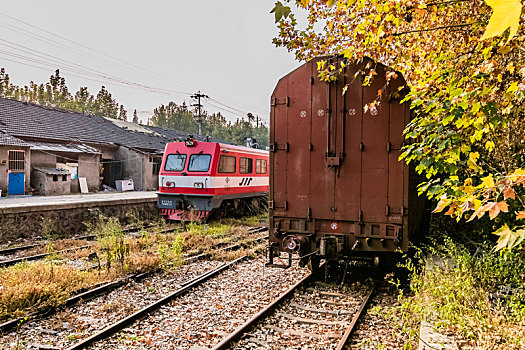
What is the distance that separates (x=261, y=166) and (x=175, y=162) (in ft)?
14.8

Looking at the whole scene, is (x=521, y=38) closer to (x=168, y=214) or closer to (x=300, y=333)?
(x=300, y=333)

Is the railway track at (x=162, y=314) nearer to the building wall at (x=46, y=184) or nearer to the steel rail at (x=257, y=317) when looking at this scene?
the steel rail at (x=257, y=317)

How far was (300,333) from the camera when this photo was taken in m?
5.02

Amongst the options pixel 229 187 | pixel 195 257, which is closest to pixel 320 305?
pixel 195 257

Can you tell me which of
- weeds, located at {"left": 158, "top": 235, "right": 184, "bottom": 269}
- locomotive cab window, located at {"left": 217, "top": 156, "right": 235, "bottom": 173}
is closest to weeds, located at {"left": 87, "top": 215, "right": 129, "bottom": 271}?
weeds, located at {"left": 158, "top": 235, "right": 184, "bottom": 269}

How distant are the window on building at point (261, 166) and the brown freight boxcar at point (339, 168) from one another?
1006 cm

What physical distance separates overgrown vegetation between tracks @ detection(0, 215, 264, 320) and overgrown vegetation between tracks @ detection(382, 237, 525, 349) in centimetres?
495

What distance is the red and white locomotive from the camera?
13789 mm

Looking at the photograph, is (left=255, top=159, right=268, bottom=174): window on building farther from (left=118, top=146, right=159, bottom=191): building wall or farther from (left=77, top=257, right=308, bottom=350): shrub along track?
(left=118, top=146, right=159, bottom=191): building wall

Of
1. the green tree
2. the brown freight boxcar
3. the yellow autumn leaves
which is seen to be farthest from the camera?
the green tree

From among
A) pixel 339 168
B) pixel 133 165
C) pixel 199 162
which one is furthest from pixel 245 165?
pixel 133 165

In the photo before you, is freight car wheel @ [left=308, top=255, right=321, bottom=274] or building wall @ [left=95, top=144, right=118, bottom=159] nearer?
freight car wheel @ [left=308, top=255, right=321, bottom=274]

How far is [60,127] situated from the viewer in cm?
2489

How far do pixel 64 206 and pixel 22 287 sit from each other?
26.5 feet
